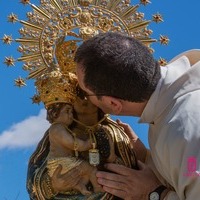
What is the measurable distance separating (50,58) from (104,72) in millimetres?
479

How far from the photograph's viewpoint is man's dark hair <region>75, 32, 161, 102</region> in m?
2.48

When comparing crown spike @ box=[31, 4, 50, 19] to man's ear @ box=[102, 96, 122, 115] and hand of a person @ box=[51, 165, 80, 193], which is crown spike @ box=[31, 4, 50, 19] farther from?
hand of a person @ box=[51, 165, 80, 193]

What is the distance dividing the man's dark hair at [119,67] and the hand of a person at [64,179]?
37 centimetres

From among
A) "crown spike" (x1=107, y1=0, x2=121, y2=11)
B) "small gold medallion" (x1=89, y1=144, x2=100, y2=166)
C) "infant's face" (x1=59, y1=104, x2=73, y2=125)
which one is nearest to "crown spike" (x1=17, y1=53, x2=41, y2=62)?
"infant's face" (x1=59, y1=104, x2=73, y2=125)

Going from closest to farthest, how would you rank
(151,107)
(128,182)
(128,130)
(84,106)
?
(151,107) → (128,182) → (84,106) → (128,130)

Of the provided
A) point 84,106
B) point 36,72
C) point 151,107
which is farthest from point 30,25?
point 151,107

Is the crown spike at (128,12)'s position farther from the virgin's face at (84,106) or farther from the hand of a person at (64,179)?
the hand of a person at (64,179)

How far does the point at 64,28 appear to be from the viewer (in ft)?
9.62

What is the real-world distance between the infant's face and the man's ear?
237 millimetres

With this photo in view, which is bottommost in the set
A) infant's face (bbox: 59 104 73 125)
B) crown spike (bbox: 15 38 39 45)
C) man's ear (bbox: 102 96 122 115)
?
man's ear (bbox: 102 96 122 115)

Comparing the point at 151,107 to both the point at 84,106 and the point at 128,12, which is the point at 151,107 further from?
the point at 128,12

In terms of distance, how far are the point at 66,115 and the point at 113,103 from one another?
0.28 metres

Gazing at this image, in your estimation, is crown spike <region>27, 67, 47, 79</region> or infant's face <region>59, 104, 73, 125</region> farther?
crown spike <region>27, 67, 47, 79</region>

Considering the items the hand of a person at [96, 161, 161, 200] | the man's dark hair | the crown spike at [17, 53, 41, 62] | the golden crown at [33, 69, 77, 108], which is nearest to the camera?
the man's dark hair
